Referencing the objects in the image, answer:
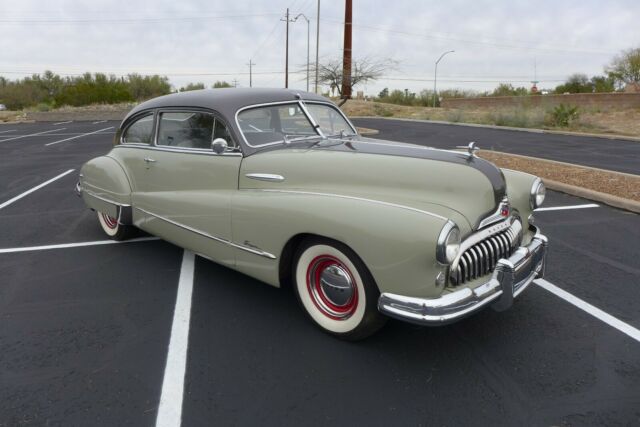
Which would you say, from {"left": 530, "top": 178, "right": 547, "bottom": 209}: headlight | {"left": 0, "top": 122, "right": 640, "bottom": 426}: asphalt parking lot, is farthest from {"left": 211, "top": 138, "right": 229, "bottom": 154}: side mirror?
{"left": 530, "top": 178, "right": 547, "bottom": 209}: headlight

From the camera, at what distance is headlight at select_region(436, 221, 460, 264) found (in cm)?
242

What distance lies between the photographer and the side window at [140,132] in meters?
4.49

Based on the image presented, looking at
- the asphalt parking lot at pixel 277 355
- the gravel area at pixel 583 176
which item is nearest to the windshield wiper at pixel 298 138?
the asphalt parking lot at pixel 277 355

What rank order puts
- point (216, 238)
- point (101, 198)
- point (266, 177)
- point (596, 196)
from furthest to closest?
point (596, 196), point (101, 198), point (216, 238), point (266, 177)

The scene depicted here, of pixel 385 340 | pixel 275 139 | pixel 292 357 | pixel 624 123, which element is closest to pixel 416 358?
pixel 385 340

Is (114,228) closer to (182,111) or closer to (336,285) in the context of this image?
(182,111)

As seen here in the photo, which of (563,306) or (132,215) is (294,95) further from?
(563,306)

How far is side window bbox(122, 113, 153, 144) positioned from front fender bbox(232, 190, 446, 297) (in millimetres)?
1826

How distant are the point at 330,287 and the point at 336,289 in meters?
0.05

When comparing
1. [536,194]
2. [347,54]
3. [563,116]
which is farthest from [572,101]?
[536,194]

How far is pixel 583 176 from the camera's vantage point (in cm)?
798

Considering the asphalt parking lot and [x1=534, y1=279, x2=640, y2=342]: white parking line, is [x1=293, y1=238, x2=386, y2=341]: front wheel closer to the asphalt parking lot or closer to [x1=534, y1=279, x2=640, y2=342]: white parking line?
the asphalt parking lot

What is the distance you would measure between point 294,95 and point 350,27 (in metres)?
30.7

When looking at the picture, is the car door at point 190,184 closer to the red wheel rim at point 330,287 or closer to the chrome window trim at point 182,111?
the chrome window trim at point 182,111
